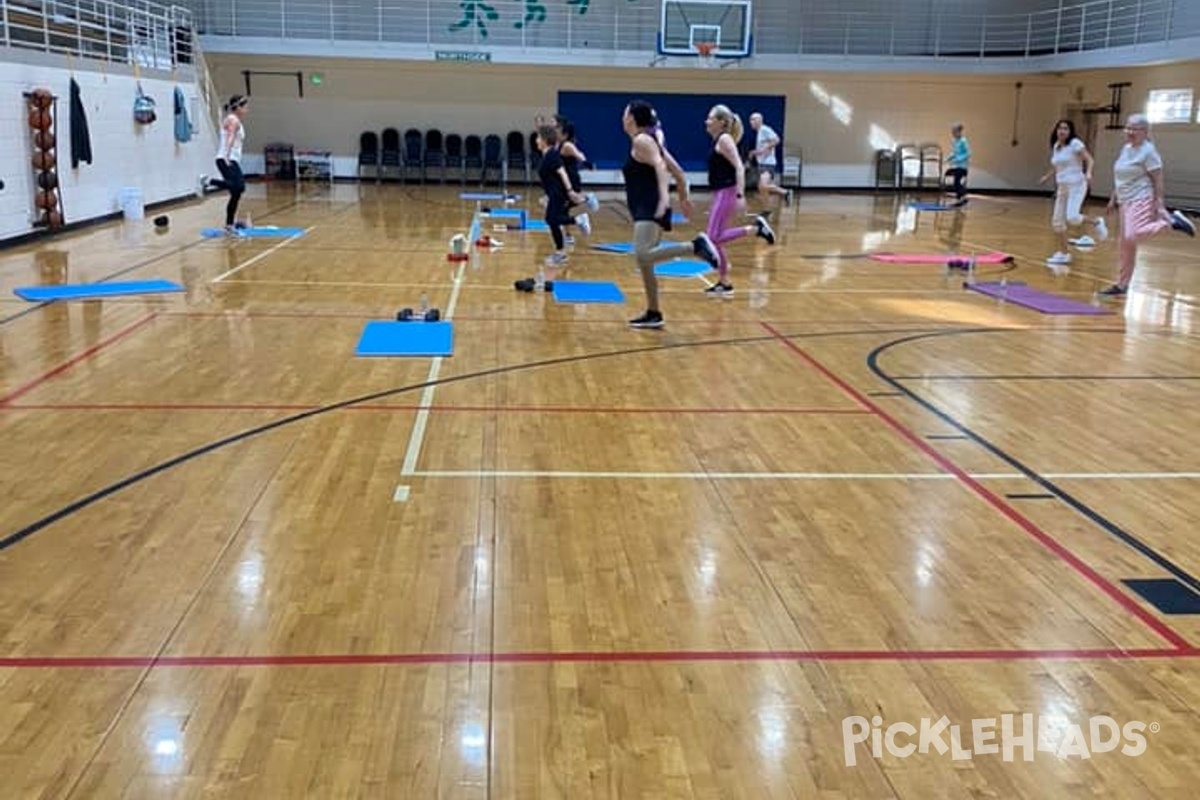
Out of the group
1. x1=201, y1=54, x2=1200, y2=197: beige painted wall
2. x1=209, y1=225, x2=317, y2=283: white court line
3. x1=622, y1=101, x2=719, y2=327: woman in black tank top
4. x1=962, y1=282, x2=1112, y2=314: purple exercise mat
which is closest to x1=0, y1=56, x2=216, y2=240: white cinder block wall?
x1=209, y1=225, x2=317, y2=283: white court line

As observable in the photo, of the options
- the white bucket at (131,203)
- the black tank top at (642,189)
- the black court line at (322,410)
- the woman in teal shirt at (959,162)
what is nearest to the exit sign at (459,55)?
the white bucket at (131,203)

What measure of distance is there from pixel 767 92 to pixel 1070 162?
15.8m

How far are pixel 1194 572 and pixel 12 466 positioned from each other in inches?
197

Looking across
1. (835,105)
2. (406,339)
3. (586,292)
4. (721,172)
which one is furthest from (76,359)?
(835,105)

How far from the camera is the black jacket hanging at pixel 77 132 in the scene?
49.6 ft

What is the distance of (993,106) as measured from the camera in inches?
1119

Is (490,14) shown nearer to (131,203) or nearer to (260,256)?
(131,203)

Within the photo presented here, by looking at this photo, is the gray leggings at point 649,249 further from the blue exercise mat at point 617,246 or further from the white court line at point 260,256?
the blue exercise mat at point 617,246

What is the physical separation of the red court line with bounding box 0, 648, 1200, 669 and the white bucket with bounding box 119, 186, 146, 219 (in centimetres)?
1495

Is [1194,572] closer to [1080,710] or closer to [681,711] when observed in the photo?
[1080,710]

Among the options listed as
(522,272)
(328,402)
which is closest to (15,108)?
(522,272)

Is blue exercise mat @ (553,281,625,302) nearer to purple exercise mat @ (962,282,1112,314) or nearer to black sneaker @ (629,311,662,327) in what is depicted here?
black sneaker @ (629,311,662,327)

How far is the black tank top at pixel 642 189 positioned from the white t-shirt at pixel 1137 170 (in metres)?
4.89

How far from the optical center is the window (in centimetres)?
2292
